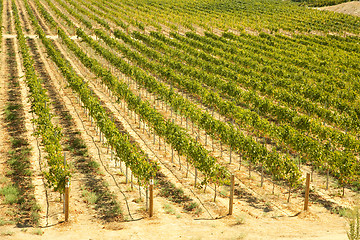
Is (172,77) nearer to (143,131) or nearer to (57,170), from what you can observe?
(143,131)

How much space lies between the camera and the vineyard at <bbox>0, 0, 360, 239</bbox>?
14500mm

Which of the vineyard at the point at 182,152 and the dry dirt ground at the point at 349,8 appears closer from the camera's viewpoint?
the vineyard at the point at 182,152

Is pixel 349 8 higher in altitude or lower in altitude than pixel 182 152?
higher

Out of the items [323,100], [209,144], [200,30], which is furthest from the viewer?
[200,30]

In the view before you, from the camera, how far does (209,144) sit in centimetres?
2336

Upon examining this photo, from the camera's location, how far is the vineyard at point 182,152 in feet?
47.6

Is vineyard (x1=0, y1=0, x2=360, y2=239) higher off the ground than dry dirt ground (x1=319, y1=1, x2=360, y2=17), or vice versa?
dry dirt ground (x1=319, y1=1, x2=360, y2=17)

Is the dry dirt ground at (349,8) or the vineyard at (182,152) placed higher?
the dry dirt ground at (349,8)

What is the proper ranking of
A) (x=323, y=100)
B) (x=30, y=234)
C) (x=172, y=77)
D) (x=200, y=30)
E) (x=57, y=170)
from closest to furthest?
(x=30, y=234), (x=57, y=170), (x=323, y=100), (x=172, y=77), (x=200, y=30)

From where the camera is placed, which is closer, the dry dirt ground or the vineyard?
the vineyard

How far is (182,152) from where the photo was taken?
18.7 m

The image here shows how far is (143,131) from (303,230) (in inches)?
496

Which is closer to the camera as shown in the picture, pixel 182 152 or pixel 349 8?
pixel 182 152


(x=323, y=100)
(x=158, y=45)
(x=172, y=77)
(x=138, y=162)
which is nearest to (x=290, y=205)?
(x=138, y=162)
